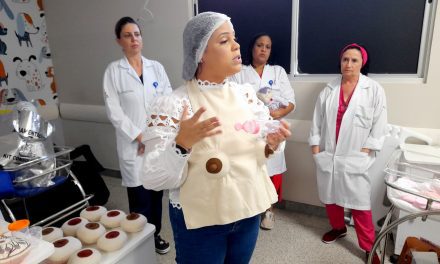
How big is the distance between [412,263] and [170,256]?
1426mm

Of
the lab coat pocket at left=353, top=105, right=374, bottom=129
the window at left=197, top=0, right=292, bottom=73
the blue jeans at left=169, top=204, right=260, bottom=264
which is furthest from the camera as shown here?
the window at left=197, top=0, right=292, bottom=73

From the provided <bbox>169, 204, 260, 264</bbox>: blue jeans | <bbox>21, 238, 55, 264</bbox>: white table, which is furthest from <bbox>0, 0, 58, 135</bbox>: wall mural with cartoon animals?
<bbox>169, 204, 260, 264</bbox>: blue jeans

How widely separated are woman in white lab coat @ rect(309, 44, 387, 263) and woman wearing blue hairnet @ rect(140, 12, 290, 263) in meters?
1.08

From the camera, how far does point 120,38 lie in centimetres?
214

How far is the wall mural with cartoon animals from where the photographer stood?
3064mm

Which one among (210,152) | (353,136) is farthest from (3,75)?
(353,136)

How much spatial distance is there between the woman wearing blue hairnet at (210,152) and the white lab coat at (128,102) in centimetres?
113

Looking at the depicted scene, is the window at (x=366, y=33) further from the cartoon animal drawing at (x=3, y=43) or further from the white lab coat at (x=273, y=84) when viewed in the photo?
the cartoon animal drawing at (x=3, y=43)

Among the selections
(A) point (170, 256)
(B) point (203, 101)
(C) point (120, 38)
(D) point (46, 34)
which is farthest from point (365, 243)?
(D) point (46, 34)

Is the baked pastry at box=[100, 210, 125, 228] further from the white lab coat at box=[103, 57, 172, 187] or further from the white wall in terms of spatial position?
the white wall

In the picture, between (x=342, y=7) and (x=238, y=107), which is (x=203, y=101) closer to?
(x=238, y=107)

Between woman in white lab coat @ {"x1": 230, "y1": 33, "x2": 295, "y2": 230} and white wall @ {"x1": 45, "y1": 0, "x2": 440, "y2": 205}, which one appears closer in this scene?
white wall @ {"x1": 45, "y1": 0, "x2": 440, "y2": 205}

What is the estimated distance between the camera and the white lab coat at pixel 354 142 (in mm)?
1983

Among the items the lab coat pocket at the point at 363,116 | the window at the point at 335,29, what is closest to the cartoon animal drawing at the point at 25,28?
the window at the point at 335,29
